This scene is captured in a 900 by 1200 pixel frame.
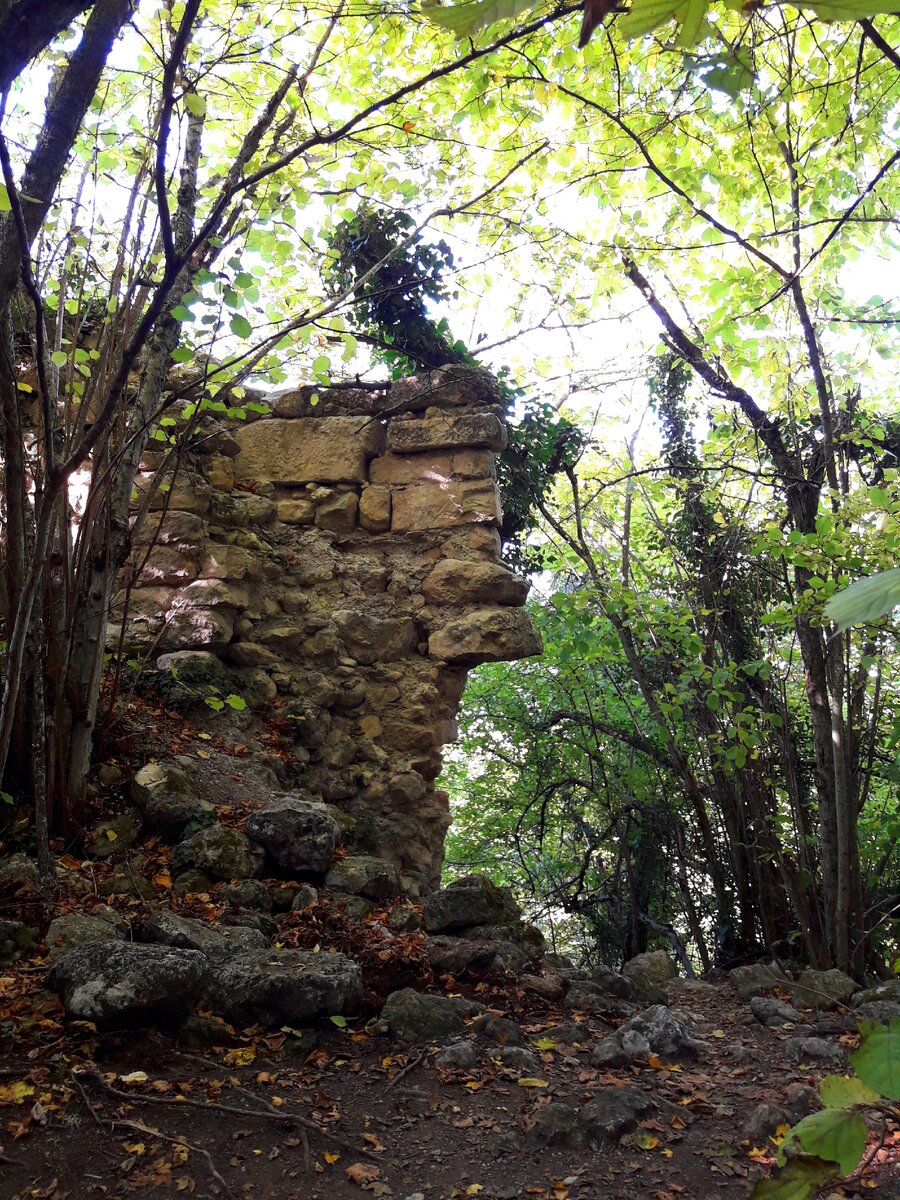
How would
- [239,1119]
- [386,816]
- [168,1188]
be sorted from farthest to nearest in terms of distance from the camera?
1. [386,816]
2. [239,1119]
3. [168,1188]

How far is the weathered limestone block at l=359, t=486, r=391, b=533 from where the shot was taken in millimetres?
4699

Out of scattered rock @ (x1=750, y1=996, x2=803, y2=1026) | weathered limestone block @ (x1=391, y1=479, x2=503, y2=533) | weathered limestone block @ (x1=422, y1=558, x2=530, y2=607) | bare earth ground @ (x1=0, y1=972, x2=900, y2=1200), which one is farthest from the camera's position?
weathered limestone block @ (x1=391, y1=479, x2=503, y2=533)

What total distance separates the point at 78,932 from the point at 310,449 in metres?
3.01

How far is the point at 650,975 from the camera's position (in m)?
3.76

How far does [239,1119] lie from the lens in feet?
6.21

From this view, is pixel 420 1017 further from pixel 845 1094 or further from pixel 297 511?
pixel 297 511

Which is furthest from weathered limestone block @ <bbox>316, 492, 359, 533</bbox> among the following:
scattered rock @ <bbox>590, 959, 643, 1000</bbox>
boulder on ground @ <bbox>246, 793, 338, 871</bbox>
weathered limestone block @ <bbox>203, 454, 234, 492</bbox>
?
scattered rock @ <bbox>590, 959, 643, 1000</bbox>

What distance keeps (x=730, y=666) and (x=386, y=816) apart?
2.54m

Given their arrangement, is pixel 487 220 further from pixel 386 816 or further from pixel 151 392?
pixel 386 816

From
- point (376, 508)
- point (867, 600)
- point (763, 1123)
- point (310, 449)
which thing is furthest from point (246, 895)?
point (867, 600)

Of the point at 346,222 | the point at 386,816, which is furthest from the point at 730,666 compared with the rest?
the point at 346,222

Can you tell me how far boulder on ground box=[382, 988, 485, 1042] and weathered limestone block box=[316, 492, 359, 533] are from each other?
8.87 ft

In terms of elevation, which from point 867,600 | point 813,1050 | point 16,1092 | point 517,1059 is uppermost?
point 867,600

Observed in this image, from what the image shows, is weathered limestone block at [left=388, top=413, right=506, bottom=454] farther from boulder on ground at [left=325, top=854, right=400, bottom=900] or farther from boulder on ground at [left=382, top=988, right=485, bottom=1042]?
boulder on ground at [left=382, top=988, right=485, bottom=1042]
